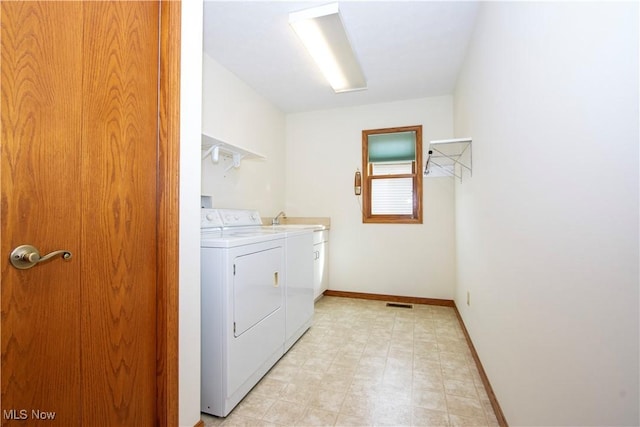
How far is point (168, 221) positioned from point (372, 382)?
1.57 meters

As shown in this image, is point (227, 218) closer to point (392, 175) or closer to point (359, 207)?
point (359, 207)

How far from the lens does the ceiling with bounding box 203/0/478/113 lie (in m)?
1.97

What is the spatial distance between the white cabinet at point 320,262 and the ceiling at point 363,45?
1.71 meters

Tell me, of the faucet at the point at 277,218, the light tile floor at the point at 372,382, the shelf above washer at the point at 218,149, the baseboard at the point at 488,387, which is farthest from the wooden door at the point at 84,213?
the faucet at the point at 277,218

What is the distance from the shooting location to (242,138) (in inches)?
120

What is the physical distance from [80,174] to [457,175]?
9.82 ft

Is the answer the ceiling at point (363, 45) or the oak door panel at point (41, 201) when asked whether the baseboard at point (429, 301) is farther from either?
the ceiling at point (363, 45)

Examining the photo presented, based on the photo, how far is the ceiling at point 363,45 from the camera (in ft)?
6.47

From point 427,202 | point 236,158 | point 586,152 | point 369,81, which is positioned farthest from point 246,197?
point 586,152

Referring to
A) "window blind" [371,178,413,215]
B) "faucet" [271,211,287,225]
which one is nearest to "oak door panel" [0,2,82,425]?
"faucet" [271,211,287,225]

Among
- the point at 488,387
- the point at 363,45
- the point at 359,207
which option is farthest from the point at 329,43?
the point at 488,387

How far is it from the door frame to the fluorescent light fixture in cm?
103

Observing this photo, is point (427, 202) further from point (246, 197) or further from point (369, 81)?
point (246, 197)

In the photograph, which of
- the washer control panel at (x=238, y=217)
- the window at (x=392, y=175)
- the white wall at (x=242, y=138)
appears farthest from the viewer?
the window at (x=392, y=175)
